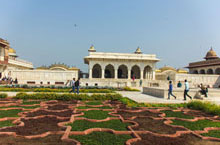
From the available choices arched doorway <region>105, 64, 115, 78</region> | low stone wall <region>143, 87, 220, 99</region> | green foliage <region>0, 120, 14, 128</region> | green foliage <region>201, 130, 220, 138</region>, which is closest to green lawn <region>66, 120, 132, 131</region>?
green foliage <region>0, 120, 14, 128</region>

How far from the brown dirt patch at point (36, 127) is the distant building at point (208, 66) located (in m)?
37.1

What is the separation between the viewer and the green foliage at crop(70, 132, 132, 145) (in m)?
2.84

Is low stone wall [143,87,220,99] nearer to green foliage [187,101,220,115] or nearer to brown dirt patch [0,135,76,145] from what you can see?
green foliage [187,101,220,115]

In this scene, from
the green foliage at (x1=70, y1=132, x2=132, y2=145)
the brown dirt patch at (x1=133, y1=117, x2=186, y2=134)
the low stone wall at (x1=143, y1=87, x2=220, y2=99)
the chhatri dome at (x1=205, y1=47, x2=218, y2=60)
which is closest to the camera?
the green foliage at (x1=70, y1=132, x2=132, y2=145)

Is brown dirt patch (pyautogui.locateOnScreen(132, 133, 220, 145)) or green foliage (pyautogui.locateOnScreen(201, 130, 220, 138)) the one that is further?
green foliage (pyautogui.locateOnScreen(201, 130, 220, 138))

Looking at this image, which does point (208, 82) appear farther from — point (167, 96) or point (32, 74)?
point (32, 74)

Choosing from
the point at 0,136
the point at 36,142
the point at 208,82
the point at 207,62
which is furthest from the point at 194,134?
the point at 207,62

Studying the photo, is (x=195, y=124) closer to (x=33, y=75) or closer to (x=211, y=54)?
(x=33, y=75)

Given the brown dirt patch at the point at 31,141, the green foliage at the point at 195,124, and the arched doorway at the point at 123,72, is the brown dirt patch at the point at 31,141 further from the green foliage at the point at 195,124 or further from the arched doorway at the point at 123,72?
the arched doorway at the point at 123,72

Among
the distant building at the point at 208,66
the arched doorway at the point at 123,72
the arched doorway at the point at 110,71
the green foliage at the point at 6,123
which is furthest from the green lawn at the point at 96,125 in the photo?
the distant building at the point at 208,66

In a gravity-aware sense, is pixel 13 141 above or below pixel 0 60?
below

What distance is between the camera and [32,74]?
25.4 metres

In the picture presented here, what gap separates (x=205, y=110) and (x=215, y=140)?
329cm

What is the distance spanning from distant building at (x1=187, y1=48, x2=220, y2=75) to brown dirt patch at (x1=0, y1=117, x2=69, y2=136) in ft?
122
